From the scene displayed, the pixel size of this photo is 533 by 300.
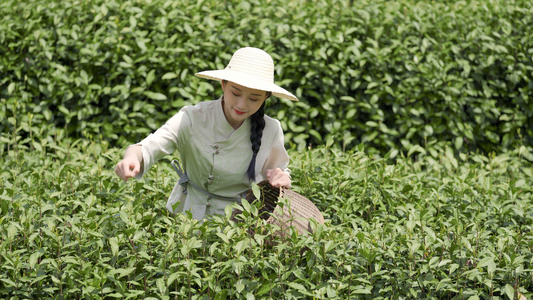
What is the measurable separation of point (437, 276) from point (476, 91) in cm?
310

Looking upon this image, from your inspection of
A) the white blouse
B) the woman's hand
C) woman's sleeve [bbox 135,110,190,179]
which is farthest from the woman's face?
the woman's hand

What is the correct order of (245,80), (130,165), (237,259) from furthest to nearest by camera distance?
(245,80), (130,165), (237,259)

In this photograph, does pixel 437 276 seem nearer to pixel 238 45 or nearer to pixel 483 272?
pixel 483 272

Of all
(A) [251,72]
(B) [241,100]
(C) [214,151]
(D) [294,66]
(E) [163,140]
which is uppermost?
(A) [251,72]

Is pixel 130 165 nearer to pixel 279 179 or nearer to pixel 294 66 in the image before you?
pixel 279 179

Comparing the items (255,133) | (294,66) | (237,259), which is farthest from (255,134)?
(294,66)

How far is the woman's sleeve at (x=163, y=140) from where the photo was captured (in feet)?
9.11

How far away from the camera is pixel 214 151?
2979mm

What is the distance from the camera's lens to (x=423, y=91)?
5238 mm

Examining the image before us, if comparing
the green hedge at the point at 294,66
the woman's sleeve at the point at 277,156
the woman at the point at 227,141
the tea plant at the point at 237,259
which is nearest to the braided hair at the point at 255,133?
the woman at the point at 227,141

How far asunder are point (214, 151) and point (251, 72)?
1.44ft

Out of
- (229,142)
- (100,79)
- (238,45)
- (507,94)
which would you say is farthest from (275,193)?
(507,94)

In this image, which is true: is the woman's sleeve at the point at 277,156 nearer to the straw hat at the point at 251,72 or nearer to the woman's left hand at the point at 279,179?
the woman's left hand at the point at 279,179

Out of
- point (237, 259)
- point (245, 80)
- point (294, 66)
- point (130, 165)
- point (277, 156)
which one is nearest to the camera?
point (237, 259)
